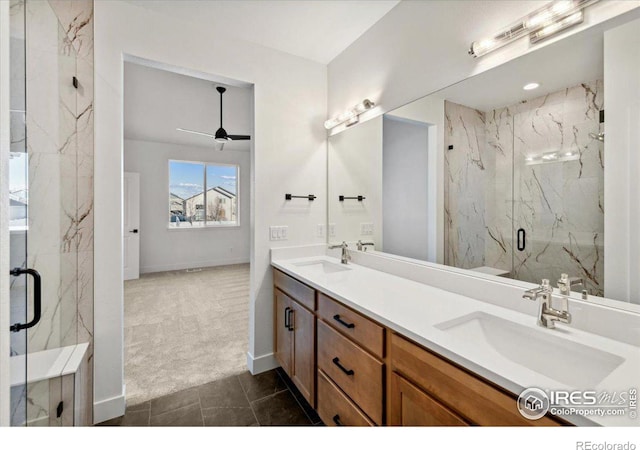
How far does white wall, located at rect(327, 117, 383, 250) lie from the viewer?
2146 mm

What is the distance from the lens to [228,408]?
5.85 ft

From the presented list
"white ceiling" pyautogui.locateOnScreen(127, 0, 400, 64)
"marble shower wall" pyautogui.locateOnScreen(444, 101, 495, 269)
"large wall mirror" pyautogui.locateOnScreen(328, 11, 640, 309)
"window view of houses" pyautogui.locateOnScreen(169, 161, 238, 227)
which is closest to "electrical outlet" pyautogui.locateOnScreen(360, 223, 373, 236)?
"large wall mirror" pyautogui.locateOnScreen(328, 11, 640, 309)

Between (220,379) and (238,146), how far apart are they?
4818 millimetres

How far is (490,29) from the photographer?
4.36 feet

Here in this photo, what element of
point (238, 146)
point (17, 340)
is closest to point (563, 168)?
point (17, 340)

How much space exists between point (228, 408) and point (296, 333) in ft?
2.09

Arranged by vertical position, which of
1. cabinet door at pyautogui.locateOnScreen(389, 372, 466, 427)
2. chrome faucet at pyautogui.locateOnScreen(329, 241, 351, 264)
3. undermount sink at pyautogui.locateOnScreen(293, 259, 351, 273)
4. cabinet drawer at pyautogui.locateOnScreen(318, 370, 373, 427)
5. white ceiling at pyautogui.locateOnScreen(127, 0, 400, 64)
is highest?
white ceiling at pyautogui.locateOnScreen(127, 0, 400, 64)

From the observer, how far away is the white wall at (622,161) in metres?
0.93

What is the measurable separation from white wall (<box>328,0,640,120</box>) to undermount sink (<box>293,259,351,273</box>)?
3.93 ft

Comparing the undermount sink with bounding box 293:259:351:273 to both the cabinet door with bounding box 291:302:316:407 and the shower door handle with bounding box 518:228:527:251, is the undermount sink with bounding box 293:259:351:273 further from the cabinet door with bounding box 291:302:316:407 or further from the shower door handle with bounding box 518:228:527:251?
the shower door handle with bounding box 518:228:527:251
